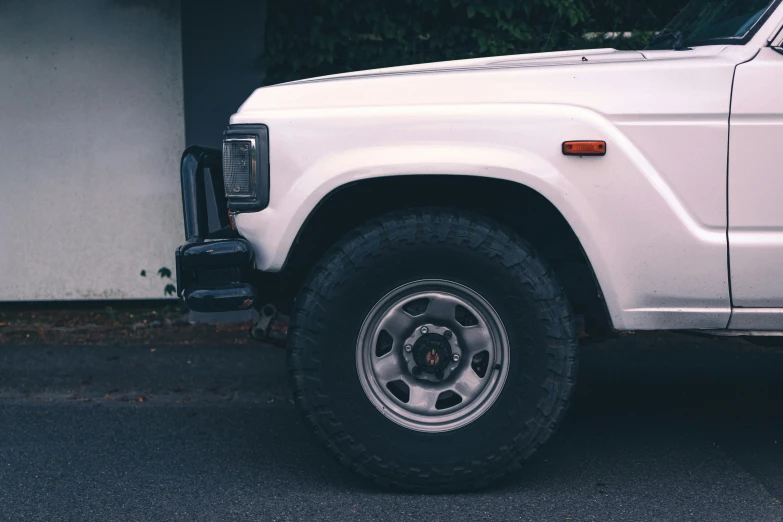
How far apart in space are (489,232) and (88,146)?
427cm

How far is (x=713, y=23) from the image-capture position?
376 cm

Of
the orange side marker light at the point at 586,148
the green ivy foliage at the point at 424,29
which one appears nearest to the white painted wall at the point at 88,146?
the green ivy foliage at the point at 424,29

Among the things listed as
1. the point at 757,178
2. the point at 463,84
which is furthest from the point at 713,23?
the point at 463,84

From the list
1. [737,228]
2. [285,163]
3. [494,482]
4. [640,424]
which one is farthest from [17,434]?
[737,228]

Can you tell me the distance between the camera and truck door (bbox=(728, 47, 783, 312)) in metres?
3.22

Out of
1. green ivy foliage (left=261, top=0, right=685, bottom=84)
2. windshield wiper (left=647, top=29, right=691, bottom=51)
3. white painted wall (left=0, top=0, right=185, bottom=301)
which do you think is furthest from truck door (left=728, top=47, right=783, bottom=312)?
white painted wall (left=0, top=0, right=185, bottom=301)

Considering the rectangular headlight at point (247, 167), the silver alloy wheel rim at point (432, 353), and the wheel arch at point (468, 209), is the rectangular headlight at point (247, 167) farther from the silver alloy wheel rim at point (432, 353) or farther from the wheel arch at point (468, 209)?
the silver alloy wheel rim at point (432, 353)

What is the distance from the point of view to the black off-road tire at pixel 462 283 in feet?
10.9

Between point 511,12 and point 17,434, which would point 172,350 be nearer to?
point 17,434

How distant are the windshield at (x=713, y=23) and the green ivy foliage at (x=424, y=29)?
207 centimetres

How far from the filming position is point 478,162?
324 cm

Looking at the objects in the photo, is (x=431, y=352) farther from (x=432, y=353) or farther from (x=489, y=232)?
(x=489, y=232)

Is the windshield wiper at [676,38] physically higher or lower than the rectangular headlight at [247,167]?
higher

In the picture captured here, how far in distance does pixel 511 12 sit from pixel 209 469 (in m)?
3.71
